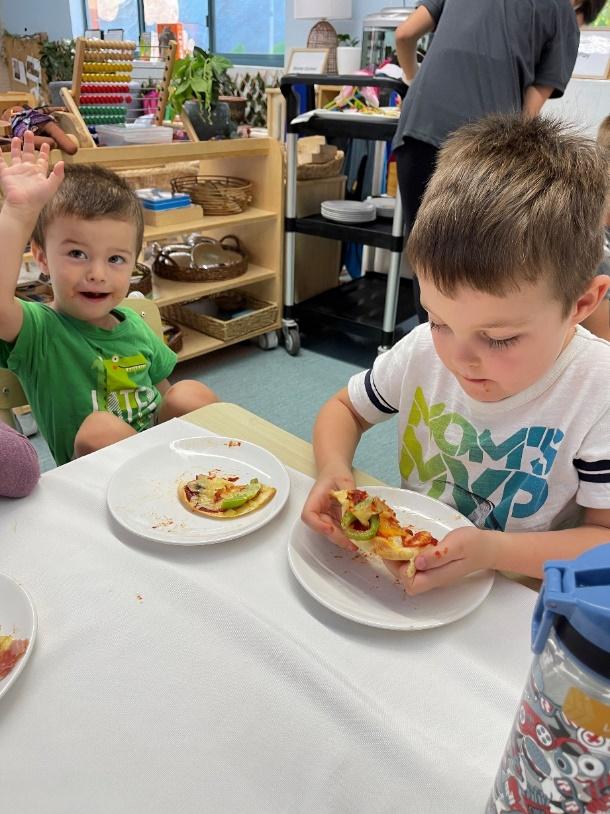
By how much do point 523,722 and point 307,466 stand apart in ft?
1.80

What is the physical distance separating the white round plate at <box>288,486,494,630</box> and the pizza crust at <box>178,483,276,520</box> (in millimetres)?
69


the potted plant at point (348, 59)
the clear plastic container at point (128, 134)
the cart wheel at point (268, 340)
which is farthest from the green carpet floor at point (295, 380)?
the potted plant at point (348, 59)

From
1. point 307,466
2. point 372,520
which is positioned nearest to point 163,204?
point 307,466

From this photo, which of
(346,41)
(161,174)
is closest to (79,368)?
(161,174)

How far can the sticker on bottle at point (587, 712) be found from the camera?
32cm

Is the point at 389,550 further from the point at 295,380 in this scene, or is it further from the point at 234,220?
the point at 234,220

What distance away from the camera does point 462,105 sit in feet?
6.64

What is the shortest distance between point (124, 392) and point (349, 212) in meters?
1.88

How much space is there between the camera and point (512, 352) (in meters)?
0.72

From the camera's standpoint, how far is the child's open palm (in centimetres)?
99

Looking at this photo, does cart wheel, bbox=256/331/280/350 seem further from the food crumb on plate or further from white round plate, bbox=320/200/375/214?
the food crumb on plate

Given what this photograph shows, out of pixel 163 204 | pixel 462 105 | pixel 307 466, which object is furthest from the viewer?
pixel 163 204

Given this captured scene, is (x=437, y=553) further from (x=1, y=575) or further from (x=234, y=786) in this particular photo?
(x=1, y=575)

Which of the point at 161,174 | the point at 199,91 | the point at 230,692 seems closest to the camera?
the point at 230,692
